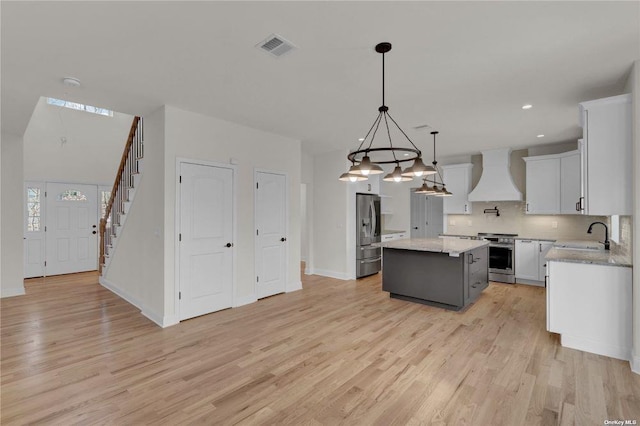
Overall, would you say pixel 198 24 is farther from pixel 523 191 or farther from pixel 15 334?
pixel 523 191

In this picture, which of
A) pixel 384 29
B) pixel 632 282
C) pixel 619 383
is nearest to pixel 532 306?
pixel 632 282

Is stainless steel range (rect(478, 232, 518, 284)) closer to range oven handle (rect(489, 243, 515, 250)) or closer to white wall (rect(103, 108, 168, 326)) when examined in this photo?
range oven handle (rect(489, 243, 515, 250))

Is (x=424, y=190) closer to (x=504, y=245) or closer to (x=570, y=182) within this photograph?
(x=504, y=245)

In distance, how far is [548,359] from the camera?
2.94 m

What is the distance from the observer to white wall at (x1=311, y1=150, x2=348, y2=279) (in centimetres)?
648

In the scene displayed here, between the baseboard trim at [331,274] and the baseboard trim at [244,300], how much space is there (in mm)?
2155

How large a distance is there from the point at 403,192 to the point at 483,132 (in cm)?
433

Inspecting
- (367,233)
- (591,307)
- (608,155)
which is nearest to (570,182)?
(608,155)

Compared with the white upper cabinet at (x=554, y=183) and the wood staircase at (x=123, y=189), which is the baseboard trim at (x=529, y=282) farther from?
the wood staircase at (x=123, y=189)

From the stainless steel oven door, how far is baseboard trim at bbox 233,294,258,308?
15.6 feet

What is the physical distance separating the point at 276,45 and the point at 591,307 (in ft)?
12.9

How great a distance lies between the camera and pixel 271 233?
17.1ft

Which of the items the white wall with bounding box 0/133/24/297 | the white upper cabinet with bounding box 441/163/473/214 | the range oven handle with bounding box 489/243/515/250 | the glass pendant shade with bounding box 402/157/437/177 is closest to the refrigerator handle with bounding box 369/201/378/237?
the white upper cabinet with bounding box 441/163/473/214

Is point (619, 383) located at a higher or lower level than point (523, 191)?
lower
